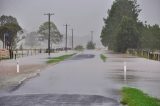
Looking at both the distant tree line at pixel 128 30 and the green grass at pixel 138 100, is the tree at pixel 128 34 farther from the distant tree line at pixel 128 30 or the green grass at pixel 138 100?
the green grass at pixel 138 100

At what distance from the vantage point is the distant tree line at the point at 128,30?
3666 inches

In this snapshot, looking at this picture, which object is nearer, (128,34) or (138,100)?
(138,100)

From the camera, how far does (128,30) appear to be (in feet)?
306

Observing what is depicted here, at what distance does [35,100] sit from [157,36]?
402 feet

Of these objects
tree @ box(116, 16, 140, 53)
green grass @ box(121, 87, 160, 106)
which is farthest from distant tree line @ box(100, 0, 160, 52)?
green grass @ box(121, 87, 160, 106)

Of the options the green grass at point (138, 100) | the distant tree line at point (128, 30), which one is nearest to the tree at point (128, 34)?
the distant tree line at point (128, 30)

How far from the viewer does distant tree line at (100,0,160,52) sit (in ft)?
306

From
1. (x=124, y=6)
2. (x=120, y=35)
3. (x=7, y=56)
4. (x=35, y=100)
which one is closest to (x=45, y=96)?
(x=35, y=100)

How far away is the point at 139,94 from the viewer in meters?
15.7

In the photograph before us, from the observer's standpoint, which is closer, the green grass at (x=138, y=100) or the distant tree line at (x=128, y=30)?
the green grass at (x=138, y=100)

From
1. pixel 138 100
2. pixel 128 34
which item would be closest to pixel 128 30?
pixel 128 34

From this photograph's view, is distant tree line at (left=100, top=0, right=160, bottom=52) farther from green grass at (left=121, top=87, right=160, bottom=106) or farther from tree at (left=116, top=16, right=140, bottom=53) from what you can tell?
green grass at (left=121, top=87, right=160, bottom=106)

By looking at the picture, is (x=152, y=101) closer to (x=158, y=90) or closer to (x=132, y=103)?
(x=132, y=103)

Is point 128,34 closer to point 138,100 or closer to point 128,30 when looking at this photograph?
point 128,30
